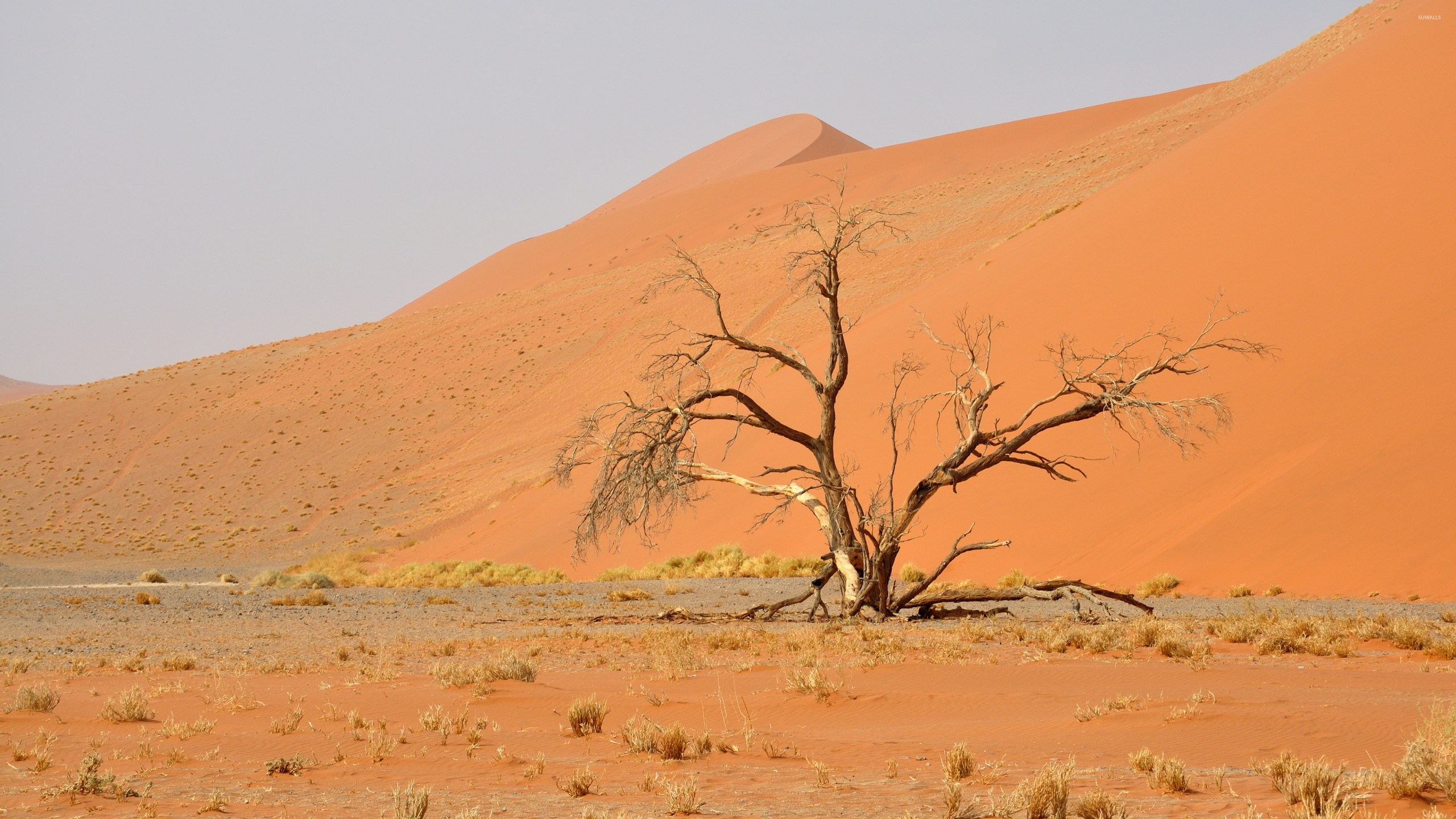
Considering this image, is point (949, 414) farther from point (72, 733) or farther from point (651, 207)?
point (651, 207)

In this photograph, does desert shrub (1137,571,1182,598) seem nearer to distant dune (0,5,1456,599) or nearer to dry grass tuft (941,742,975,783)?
distant dune (0,5,1456,599)

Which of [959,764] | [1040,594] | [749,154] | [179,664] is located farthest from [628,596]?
[749,154]

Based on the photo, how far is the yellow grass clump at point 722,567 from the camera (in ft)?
75.7

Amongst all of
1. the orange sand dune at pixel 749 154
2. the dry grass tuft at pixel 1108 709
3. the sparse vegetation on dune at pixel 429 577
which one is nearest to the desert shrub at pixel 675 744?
the dry grass tuft at pixel 1108 709

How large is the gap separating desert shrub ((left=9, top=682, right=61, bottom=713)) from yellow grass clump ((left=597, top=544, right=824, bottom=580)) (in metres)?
16.1

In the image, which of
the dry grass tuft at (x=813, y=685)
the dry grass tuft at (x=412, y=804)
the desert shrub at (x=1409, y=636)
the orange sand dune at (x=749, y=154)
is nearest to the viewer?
the dry grass tuft at (x=412, y=804)

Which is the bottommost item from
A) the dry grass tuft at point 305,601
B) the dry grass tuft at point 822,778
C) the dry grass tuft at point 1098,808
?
the dry grass tuft at point 305,601

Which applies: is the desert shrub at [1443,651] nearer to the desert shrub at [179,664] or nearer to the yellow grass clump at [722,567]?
the desert shrub at [179,664]

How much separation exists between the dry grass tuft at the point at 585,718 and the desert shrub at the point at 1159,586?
11.3m

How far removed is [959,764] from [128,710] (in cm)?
580

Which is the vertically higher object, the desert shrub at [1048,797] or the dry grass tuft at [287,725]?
the desert shrub at [1048,797]

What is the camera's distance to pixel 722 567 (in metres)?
24.0

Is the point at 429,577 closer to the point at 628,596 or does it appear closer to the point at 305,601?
the point at 305,601

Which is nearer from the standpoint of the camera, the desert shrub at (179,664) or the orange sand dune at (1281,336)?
the desert shrub at (179,664)
